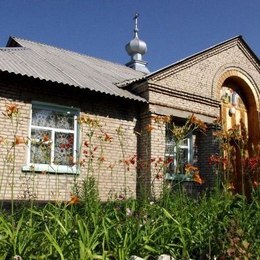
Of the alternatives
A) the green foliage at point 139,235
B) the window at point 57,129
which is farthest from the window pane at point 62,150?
the green foliage at point 139,235

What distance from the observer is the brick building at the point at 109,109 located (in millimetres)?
9500

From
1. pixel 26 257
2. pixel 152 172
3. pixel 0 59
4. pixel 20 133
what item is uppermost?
pixel 0 59

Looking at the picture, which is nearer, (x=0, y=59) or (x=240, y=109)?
(x=0, y=59)

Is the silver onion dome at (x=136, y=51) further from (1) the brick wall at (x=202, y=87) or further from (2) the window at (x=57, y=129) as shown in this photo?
(2) the window at (x=57, y=129)

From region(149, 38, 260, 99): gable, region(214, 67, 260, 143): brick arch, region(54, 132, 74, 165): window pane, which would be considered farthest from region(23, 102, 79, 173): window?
region(214, 67, 260, 143): brick arch

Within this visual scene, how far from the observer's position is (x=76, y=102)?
1078cm

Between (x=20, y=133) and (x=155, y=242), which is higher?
(x=20, y=133)

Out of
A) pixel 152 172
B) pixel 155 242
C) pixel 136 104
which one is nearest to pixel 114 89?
pixel 136 104

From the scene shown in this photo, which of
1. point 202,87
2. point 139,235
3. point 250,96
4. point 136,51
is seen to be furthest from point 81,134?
point 136,51

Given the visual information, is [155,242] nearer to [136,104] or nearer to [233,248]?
[233,248]

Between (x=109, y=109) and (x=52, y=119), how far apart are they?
1699 mm

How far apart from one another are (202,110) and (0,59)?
6.41 meters

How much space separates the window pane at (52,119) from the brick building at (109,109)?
25 mm

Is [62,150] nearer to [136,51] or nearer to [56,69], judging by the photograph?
[56,69]
